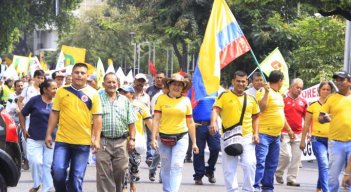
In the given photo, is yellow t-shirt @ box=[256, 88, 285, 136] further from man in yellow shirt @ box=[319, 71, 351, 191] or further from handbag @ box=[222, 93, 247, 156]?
man in yellow shirt @ box=[319, 71, 351, 191]

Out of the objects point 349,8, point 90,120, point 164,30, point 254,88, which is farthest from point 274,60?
point 164,30

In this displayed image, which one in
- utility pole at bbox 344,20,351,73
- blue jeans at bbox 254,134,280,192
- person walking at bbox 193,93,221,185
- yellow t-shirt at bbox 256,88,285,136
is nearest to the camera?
blue jeans at bbox 254,134,280,192

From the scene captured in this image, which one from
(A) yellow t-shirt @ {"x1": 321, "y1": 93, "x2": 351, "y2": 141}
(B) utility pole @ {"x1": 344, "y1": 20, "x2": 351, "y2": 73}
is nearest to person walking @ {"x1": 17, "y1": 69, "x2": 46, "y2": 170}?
(A) yellow t-shirt @ {"x1": 321, "y1": 93, "x2": 351, "y2": 141}

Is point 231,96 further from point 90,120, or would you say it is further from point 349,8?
point 349,8

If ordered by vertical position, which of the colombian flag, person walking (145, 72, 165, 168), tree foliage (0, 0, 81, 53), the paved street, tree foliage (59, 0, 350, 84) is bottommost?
the paved street

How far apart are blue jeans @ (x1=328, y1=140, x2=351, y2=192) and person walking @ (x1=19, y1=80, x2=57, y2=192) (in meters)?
3.66

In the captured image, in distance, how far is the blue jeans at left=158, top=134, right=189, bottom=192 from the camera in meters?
12.0

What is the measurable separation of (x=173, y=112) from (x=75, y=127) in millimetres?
2184

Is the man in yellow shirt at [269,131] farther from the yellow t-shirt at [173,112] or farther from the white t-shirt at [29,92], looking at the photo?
the white t-shirt at [29,92]

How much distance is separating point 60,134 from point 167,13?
1089 inches

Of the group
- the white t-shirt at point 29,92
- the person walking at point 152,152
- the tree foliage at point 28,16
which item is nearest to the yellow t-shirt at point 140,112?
the person walking at point 152,152

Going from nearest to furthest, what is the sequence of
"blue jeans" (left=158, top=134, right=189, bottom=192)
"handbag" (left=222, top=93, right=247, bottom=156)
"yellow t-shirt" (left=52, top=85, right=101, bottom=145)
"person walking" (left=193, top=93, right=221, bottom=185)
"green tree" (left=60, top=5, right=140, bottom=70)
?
1. "yellow t-shirt" (left=52, top=85, right=101, bottom=145)
2. "handbag" (left=222, top=93, right=247, bottom=156)
3. "blue jeans" (left=158, top=134, right=189, bottom=192)
4. "person walking" (left=193, top=93, right=221, bottom=185)
5. "green tree" (left=60, top=5, right=140, bottom=70)

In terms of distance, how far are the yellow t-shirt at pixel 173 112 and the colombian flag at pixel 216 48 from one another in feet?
2.42

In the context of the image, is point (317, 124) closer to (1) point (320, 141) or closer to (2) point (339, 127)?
(1) point (320, 141)
